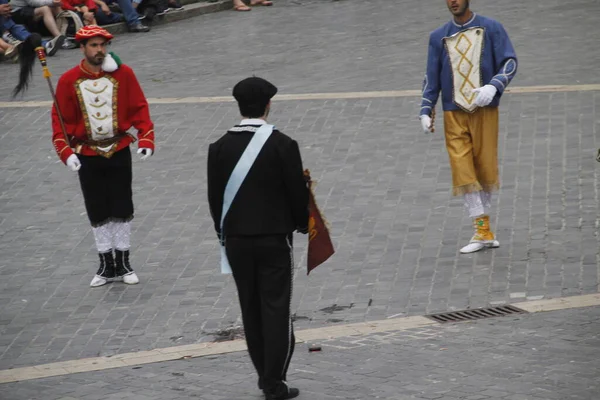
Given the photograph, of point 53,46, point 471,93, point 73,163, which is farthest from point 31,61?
point 53,46

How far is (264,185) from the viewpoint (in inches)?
279

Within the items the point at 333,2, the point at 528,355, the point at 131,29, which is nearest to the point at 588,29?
the point at 333,2

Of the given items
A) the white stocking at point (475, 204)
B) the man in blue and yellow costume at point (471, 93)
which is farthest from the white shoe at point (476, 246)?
the white stocking at point (475, 204)

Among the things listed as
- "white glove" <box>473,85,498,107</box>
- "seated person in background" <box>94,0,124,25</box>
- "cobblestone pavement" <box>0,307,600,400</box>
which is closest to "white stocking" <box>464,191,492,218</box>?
"white glove" <box>473,85,498,107</box>

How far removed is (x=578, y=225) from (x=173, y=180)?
3993mm

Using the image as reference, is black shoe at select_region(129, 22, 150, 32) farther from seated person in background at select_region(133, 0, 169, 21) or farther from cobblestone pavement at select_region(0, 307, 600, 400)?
cobblestone pavement at select_region(0, 307, 600, 400)

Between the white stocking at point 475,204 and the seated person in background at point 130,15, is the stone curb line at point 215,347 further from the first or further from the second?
the seated person in background at point 130,15

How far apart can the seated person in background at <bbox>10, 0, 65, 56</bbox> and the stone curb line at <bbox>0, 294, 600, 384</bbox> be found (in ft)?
35.5

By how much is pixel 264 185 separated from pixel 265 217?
0.57ft

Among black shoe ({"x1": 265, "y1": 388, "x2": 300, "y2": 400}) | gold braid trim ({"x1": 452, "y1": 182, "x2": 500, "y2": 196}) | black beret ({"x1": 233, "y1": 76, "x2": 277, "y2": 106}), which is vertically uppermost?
black beret ({"x1": 233, "y1": 76, "x2": 277, "y2": 106})

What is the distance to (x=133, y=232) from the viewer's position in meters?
11.1

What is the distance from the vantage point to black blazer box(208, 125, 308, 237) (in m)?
7.07

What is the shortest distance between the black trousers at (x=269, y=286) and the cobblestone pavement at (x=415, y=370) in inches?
11.3

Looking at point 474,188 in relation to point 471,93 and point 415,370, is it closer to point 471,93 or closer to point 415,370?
point 471,93
